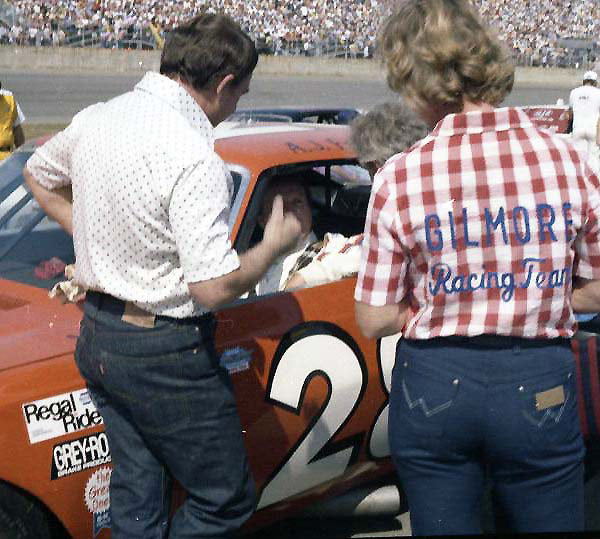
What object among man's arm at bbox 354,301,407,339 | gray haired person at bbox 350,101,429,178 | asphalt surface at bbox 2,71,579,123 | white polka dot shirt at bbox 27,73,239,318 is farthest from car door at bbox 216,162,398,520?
asphalt surface at bbox 2,71,579,123

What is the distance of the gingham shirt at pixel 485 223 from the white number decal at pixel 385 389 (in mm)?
1279

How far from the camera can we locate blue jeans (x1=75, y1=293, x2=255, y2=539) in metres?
2.24

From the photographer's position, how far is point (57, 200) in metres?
2.56

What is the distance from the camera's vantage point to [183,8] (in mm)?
34125

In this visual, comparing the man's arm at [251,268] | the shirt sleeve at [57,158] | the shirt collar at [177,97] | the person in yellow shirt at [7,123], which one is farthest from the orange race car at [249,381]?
the person in yellow shirt at [7,123]

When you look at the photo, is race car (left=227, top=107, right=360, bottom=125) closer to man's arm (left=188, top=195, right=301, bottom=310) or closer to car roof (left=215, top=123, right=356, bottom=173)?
car roof (left=215, top=123, right=356, bottom=173)

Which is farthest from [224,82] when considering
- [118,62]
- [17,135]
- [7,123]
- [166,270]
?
[118,62]

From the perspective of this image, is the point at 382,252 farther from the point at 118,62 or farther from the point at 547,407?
the point at 118,62

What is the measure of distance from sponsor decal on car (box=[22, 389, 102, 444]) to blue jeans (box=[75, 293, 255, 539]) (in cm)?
17

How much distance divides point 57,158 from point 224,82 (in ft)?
1.65

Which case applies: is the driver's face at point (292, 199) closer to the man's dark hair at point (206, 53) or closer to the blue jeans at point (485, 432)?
the man's dark hair at point (206, 53)

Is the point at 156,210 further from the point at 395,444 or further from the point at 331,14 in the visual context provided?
the point at 331,14

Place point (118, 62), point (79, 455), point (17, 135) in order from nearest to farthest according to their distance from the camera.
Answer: point (79, 455)
point (17, 135)
point (118, 62)

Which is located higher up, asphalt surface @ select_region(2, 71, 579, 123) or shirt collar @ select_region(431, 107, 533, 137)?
shirt collar @ select_region(431, 107, 533, 137)
